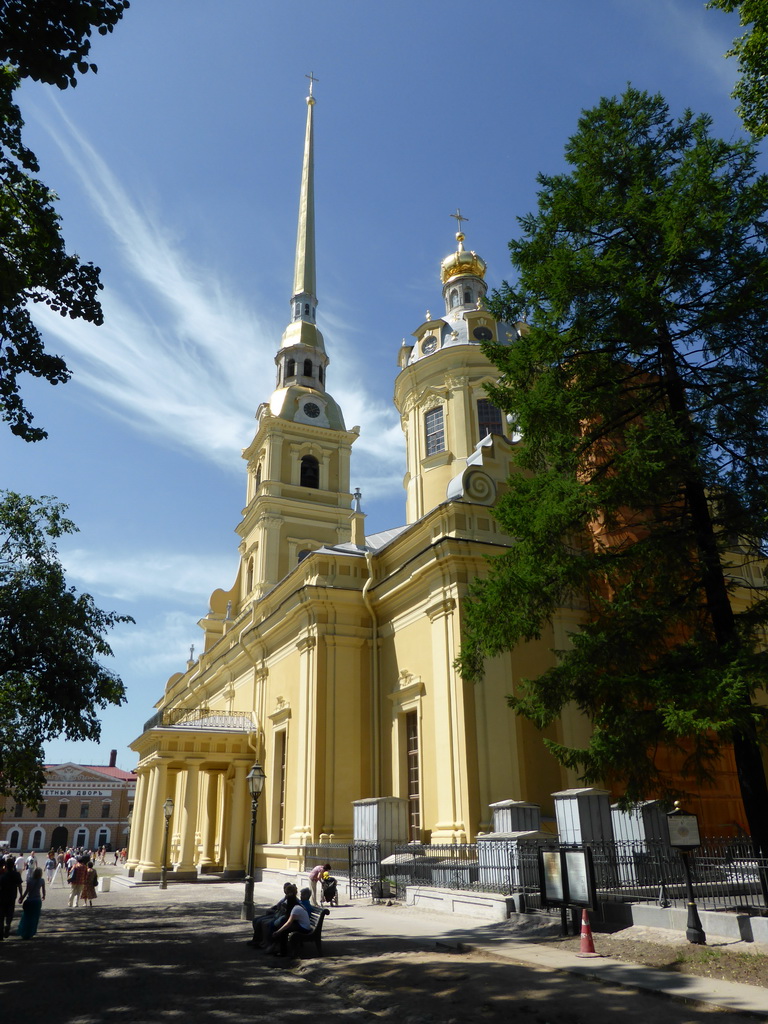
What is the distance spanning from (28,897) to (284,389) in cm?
2947

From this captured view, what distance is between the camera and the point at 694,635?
37.6 feet

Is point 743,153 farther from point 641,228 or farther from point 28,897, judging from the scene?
point 28,897

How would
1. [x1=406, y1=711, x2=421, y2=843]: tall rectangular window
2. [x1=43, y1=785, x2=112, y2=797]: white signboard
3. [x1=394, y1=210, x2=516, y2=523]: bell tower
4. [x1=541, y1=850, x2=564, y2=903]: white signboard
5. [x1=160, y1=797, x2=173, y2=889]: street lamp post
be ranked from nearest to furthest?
1. [x1=541, y1=850, x2=564, y2=903]: white signboard
2. [x1=406, y1=711, x2=421, y2=843]: tall rectangular window
3. [x1=160, y1=797, x2=173, y2=889]: street lamp post
4. [x1=394, y1=210, x2=516, y2=523]: bell tower
5. [x1=43, y1=785, x2=112, y2=797]: white signboard

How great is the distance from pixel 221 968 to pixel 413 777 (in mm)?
10947

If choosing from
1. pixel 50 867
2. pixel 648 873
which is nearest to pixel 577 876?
pixel 648 873

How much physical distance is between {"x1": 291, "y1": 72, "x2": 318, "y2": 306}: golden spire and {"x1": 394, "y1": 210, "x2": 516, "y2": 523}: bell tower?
18.0 metres

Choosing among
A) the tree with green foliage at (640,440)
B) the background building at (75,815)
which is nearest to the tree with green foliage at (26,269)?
the tree with green foliage at (640,440)

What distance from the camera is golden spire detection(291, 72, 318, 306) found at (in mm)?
46281

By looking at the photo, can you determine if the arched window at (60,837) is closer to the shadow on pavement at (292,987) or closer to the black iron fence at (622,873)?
the black iron fence at (622,873)

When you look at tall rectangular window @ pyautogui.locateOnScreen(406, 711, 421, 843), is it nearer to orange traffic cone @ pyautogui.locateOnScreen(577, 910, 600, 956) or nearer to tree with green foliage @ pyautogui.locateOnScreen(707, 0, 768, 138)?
orange traffic cone @ pyautogui.locateOnScreen(577, 910, 600, 956)

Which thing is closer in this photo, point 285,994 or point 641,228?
point 285,994

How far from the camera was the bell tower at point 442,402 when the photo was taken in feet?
89.8

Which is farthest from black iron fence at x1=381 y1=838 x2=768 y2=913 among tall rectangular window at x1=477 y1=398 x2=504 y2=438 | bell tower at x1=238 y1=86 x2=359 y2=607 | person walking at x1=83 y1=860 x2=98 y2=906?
bell tower at x1=238 y1=86 x2=359 y2=607

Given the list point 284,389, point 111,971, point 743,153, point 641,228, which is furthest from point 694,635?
point 284,389
